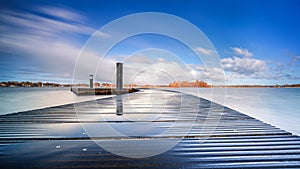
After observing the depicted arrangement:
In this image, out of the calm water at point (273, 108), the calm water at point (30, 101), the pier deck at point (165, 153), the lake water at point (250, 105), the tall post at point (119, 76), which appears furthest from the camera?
the tall post at point (119, 76)

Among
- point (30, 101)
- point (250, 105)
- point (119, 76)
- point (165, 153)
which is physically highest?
point (119, 76)

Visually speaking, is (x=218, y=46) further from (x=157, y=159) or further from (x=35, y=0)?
(x=157, y=159)

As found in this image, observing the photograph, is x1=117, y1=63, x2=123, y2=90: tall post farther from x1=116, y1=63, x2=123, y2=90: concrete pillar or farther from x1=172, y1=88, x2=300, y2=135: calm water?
x1=172, y1=88, x2=300, y2=135: calm water

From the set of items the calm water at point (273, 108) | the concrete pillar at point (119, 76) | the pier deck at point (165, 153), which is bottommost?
the calm water at point (273, 108)

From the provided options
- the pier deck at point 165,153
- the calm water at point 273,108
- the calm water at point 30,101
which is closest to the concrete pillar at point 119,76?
the calm water at point 30,101

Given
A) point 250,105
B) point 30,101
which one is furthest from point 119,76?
point 250,105

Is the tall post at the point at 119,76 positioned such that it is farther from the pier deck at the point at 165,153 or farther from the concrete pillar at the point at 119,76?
the pier deck at the point at 165,153

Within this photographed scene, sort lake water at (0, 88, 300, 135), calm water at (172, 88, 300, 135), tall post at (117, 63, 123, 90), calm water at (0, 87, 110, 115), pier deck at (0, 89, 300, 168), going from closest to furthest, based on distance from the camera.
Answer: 1. pier deck at (0, 89, 300, 168)
2. calm water at (172, 88, 300, 135)
3. lake water at (0, 88, 300, 135)
4. calm water at (0, 87, 110, 115)
5. tall post at (117, 63, 123, 90)

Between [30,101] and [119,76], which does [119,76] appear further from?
[30,101]

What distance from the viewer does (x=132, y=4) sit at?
462 inches

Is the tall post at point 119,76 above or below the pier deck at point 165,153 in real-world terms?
above

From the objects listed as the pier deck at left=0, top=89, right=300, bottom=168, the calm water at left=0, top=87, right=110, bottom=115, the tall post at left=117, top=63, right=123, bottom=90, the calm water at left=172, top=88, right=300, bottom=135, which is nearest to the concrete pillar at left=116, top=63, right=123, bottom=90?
the tall post at left=117, top=63, right=123, bottom=90

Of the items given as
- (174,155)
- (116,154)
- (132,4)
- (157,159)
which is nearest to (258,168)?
(174,155)

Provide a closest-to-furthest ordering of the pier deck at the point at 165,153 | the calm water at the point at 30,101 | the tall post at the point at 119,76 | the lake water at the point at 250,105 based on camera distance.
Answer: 1. the pier deck at the point at 165,153
2. the lake water at the point at 250,105
3. the calm water at the point at 30,101
4. the tall post at the point at 119,76
